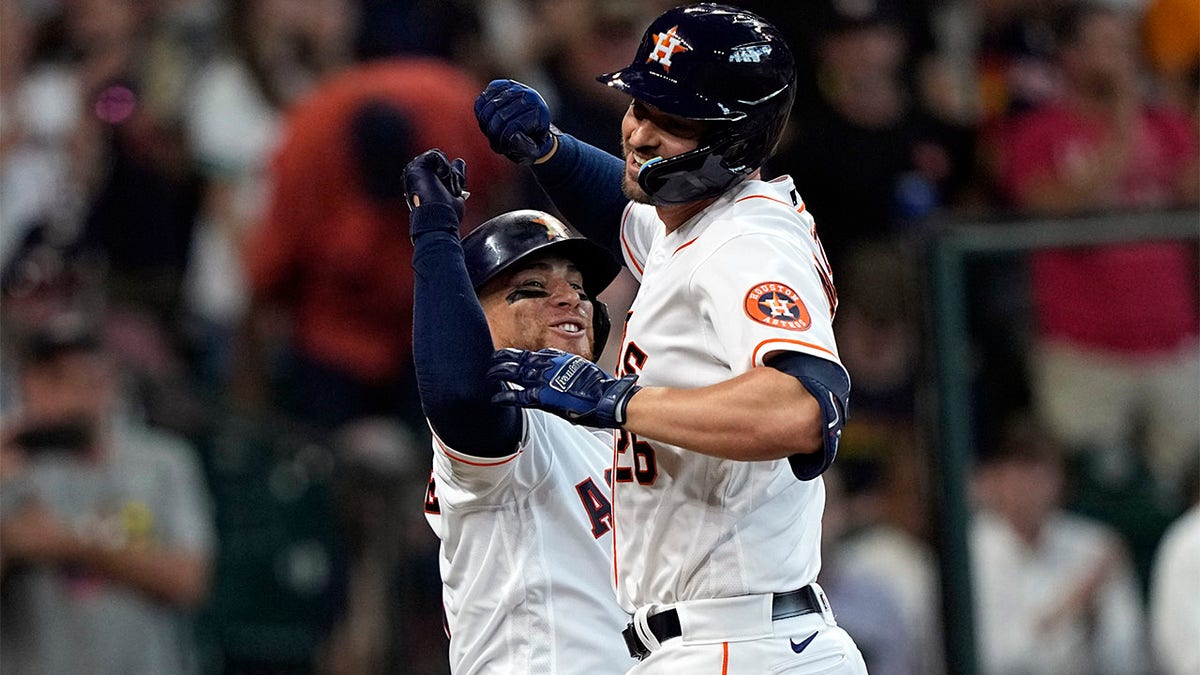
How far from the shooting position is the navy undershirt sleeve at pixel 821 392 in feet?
8.71

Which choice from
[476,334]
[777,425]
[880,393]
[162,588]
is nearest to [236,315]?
[162,588]

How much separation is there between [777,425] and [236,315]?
15.3 feet

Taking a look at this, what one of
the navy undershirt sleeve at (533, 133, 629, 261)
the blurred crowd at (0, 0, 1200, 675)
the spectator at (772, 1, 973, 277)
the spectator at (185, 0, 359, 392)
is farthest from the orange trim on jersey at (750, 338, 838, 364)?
the spectator at (185, 0, 359, 392)

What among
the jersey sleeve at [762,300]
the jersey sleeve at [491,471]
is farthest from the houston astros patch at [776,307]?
the jersey sleeve at [491,471]

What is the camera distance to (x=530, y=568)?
323cm

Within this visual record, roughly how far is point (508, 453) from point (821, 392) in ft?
2.25

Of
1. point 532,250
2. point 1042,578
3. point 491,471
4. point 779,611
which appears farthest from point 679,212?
point 1042,578

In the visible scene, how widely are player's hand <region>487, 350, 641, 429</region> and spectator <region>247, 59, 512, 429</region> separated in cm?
360

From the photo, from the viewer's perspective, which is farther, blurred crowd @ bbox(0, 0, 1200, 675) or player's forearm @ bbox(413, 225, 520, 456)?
blurred crowd @ bbox(0, 0, 1200, 675)

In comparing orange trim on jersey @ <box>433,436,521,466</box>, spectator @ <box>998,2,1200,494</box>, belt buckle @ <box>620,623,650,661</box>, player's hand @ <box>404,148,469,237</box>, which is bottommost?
spectator @ <box>998,2,1200,494</box>

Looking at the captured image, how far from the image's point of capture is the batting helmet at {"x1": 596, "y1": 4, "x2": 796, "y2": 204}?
290cm

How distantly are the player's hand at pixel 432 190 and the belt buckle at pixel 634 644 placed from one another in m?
0.75

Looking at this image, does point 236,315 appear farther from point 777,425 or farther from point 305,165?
point 777,425

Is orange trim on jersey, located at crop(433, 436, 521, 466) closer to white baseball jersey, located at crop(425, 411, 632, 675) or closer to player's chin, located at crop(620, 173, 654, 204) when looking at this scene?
white baseball jersey, located at crop(425, 411, 632, 675)
